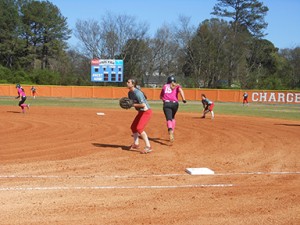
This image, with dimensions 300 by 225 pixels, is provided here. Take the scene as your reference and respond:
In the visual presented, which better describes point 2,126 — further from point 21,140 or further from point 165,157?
point 165,157

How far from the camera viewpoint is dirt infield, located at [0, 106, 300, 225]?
5.06 metres

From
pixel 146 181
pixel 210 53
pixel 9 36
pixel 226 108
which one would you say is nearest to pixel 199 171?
pixel 146 181

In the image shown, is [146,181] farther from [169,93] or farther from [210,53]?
[210,53]

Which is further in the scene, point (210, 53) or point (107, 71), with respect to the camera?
point (210, 53)

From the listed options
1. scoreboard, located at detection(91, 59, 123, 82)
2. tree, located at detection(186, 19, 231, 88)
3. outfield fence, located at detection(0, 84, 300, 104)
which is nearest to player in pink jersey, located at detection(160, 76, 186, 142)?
scoreboard, located at detection(91, 59, 123, 82)

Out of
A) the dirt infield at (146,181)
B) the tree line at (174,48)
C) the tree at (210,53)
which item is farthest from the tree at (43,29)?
the dirt infield at (146,181)

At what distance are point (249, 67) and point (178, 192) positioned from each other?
70.0 m

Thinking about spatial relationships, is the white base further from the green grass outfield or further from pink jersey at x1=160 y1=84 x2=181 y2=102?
the green grass outfield

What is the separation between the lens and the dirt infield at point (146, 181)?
5.06m

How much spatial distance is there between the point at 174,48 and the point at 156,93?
78.6ft

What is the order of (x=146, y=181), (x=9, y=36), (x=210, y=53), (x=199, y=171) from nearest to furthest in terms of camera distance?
1. (x=146, y=181)
2. (x=199, y=171)
3. (x=9, y=36)
4. (x=210, y=53)

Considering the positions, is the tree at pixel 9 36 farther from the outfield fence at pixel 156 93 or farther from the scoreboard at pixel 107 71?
the scoreboard at pixel 107 71

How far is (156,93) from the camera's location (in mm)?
56062

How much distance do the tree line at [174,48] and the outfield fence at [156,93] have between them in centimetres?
1158
